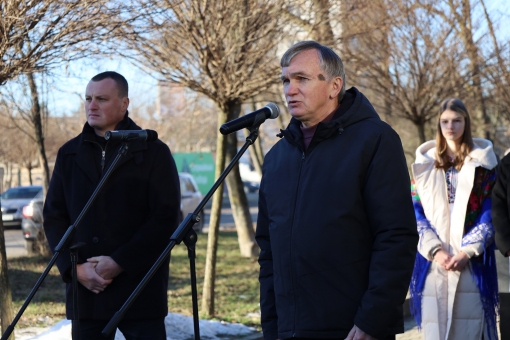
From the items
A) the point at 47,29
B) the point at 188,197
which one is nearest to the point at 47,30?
the point at 47,29

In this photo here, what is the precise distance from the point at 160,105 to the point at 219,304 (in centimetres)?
2470

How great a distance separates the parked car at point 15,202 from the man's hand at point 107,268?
19.1 metres

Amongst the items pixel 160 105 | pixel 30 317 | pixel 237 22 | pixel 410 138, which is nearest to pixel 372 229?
pixel 237 22

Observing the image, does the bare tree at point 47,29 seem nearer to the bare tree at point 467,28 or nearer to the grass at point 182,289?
the grass at point 182,289

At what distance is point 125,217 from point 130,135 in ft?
2.45

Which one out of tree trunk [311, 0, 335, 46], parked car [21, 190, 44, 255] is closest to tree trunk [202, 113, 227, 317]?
tree trunk [311, 0, 335, 46]

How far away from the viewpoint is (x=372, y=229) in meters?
3.27

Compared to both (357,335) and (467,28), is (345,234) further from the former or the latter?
(467,28)

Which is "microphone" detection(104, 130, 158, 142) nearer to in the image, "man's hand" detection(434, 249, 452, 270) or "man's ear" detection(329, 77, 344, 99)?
"man's ear" detection(329, 77, 344, 99)

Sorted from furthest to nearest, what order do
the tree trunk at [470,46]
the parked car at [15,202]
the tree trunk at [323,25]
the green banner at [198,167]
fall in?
the green banner at [198,167], the parked car at [15,202], the tree trunk at [470,46], the tree trunk at [323,25]

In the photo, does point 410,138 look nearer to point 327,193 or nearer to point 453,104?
point 453,104

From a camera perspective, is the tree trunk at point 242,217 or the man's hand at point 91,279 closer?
the man's hand at point 91,279

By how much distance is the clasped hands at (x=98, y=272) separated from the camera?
4.29 metres

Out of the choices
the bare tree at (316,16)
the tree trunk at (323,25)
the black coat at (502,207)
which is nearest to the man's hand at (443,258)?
the black coat at (502,207)
